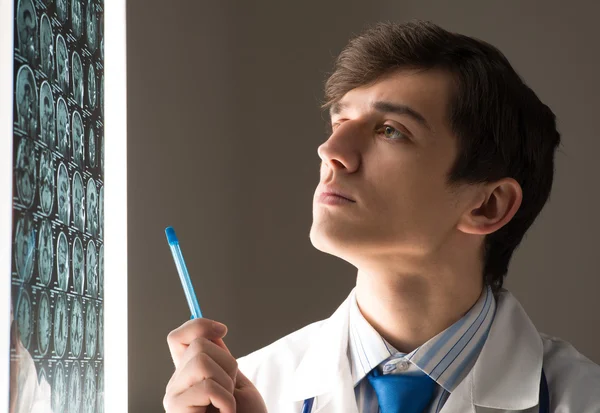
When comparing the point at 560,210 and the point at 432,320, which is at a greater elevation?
the point at 560,210

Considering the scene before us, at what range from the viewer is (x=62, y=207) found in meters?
0.81

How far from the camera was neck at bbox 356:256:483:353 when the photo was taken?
3.99ft

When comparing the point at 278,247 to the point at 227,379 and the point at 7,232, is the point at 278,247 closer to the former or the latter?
the point at 227,379

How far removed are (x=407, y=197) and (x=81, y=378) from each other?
565 mm

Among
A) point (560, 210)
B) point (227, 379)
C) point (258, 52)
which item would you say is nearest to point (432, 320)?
point (227, 379)

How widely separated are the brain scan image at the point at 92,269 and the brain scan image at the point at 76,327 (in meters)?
0.05

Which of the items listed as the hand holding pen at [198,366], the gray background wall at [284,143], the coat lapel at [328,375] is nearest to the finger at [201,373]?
the hand holding pen at [198,366]

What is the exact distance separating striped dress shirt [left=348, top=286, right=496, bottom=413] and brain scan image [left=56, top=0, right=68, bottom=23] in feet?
2.30

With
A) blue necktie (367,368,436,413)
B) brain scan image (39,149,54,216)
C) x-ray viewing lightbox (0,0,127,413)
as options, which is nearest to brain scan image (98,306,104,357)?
x-ray viewing lightbox (0,0,127,413)

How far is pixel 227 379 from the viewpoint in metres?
0.86

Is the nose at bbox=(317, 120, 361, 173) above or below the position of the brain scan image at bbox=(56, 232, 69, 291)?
above

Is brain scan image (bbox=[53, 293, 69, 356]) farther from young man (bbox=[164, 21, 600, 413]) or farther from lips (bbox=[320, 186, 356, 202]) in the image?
lips (bbox=[320, 186, 356, 202])

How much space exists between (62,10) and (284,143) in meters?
1.00

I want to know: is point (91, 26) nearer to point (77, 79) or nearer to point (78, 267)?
point (77, 79)
